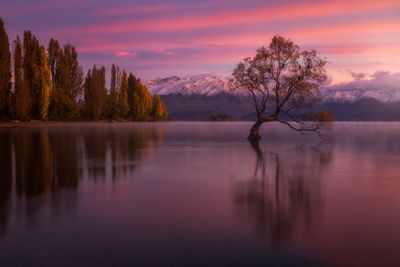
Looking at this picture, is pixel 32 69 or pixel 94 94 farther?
pixel 94 94

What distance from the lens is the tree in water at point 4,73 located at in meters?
72.5

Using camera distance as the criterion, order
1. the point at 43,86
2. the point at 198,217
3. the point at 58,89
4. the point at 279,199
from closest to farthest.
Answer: the point at 198,217 < the point at 279,199 < the point at 43,86 < the point at 58,89

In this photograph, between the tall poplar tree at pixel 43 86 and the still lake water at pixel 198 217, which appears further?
the tall poplar tree at pixel 43 86

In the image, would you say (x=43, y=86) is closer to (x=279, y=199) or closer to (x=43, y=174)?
(x=43, y=174)

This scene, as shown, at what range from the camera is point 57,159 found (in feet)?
82.8

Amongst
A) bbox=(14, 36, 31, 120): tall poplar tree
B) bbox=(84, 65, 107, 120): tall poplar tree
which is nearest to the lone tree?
bbox=(14, 36, 31, 120): tall poplar tree

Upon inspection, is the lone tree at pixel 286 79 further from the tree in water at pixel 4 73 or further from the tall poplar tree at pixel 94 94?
the tall poplar tree at pixel 94 94

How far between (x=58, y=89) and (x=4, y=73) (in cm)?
1836

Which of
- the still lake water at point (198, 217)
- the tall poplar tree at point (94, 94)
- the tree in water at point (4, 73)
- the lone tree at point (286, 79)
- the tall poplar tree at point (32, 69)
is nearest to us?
the still lake water at point (198, 217)

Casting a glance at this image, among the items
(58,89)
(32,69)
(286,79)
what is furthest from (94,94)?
(286,79)

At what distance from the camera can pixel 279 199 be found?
13508mm

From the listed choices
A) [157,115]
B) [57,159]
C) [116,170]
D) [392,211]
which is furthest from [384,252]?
[157,115]

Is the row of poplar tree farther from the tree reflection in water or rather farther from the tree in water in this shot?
the tree reflection in water

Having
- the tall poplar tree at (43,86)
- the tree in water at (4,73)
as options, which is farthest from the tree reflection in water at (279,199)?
the tall poplar tree at (43,86)
